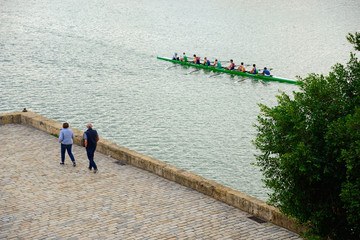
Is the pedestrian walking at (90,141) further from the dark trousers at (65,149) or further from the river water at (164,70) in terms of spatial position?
the river water at (164,70)

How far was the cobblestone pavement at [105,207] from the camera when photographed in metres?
12.6

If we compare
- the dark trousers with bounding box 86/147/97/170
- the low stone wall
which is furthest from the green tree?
the dark trousers with bounding box 86/147/97/170

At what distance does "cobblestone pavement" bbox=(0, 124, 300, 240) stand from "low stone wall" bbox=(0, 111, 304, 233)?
0.71ft

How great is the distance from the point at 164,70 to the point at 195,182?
38.9 m

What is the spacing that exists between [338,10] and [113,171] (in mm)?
113075

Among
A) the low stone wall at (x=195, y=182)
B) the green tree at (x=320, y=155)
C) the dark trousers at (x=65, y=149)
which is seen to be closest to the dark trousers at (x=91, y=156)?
the dark trousers at (x=65, y=149)

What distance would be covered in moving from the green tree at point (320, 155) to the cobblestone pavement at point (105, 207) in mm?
1607

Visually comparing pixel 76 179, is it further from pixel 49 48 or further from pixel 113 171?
pixel 49 48

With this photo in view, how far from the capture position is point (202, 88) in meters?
45.2

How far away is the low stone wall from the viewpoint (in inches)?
527

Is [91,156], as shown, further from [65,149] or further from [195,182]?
[195,182]

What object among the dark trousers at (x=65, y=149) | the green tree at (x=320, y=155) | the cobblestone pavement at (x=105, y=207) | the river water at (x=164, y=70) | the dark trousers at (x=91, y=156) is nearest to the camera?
the green tree at (x=320, y=155)

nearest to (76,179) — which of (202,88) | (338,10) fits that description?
(202,88)

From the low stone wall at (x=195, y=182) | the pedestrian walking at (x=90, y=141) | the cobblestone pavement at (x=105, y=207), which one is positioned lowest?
the cobblestone pavement at (x=105, y=207)
